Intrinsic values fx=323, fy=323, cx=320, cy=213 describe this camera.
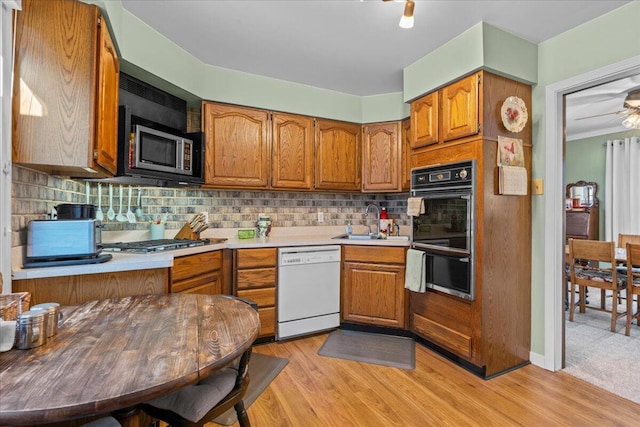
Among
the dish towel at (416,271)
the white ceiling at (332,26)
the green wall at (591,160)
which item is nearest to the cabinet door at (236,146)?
the white ceiling at (332,26)

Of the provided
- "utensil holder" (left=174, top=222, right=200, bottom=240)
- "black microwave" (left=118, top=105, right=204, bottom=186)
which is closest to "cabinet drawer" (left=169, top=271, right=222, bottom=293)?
"utensil holder" (left=174, top=222, right=200, bottom=240)

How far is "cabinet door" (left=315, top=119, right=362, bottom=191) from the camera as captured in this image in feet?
10.6

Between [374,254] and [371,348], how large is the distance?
2.55 ft

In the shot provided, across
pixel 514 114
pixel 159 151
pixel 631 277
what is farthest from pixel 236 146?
pixel 631 277

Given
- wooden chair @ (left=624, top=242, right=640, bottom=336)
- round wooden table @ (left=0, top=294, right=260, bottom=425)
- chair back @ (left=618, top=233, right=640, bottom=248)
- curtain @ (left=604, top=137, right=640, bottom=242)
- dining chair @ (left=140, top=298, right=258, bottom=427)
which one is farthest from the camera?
curtain @ (left=604, top=137, right=640, bottom=242)

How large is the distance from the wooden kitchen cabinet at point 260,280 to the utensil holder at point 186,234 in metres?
0.41

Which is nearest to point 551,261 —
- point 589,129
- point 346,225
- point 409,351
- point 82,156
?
point 409,351

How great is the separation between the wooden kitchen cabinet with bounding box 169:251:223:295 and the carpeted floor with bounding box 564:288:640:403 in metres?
2.62

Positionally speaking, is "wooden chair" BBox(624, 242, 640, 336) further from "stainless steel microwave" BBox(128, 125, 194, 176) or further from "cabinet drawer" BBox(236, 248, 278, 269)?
"stainless steel microwave" BBox(128, 125, 194, 176)

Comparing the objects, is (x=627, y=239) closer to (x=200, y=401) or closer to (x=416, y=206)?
(x=416, y=206)

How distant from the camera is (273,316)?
2.71 metres

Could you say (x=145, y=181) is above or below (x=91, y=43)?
below

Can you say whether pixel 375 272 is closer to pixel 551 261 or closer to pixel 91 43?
pixel 551 261

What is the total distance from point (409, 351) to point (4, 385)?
244cm
